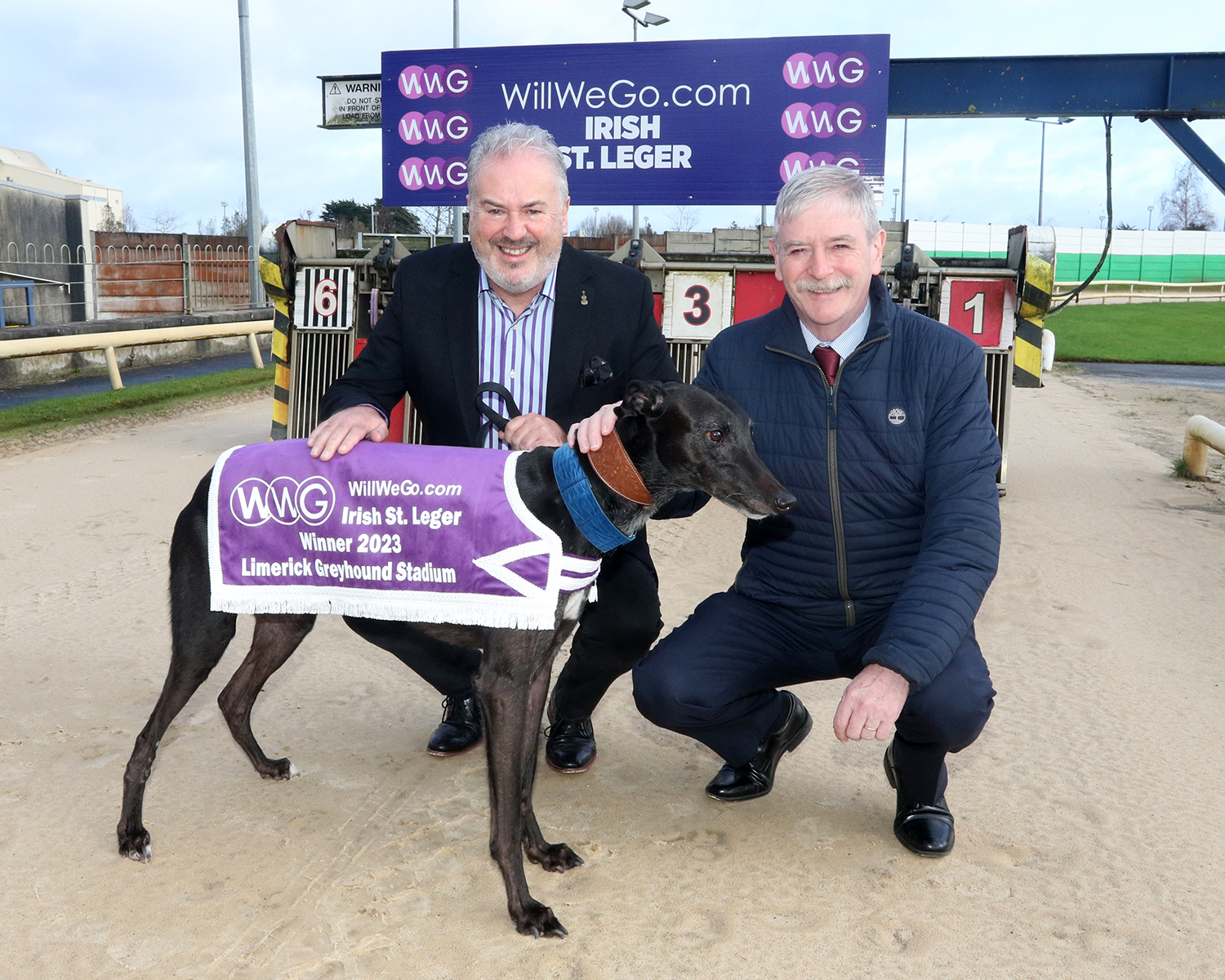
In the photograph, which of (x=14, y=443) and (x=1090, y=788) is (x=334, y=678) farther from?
(x=14, y=443)

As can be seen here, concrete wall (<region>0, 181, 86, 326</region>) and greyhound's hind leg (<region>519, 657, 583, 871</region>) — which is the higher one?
concrete wall (<region>0, 181, 86, 326</region>)

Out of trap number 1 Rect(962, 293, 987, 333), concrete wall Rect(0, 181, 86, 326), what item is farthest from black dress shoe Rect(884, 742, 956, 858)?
concrete wall Rect(0, 181, 86, 326)

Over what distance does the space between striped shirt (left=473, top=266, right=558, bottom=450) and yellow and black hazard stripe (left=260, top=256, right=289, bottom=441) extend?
3.93 meters

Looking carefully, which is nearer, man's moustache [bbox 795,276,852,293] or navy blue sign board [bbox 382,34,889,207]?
man's moustache [bbox 795,276,852,293]

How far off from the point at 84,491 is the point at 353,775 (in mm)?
3979

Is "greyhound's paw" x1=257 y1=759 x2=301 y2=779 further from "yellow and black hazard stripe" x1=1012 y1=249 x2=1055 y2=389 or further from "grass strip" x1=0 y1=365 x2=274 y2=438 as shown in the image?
"grass strip" x1=0 y1=365 x2=274 y2=438

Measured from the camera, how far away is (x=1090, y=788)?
286 cm

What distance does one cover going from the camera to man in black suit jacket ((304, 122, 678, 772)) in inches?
115

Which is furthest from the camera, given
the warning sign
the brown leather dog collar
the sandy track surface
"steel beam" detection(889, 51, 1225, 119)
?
the warning sign

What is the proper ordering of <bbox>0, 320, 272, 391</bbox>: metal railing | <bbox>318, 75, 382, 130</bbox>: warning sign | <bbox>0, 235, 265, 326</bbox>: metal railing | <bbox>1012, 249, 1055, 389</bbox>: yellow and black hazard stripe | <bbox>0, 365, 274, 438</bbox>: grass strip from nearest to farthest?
<bbox>1012, 249, 1055, 389</bbox>: yellow and black hazard stripe → <bbox>0, 365, 274, 438</bbox>: grass strip → <bbox>0, 320, 272, 391</bbox>: metal railing → <bbox>318, 75, 382, 130</bbox>: warning sign → <bbox>0, 235, 265, 326</bbox>: metal railing

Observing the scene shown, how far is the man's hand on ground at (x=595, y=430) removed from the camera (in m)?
2.36

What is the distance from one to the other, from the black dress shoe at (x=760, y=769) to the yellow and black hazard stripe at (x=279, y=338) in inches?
185

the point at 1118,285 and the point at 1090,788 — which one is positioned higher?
the point at 1118,285

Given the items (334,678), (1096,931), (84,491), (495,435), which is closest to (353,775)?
(334,678)
